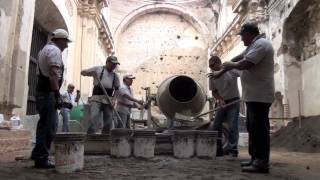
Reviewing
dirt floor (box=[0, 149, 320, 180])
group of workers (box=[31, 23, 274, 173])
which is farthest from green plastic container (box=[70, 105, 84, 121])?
group of workers (box=[31, 23, 274, 173])

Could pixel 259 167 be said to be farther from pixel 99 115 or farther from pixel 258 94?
pixel 99 115

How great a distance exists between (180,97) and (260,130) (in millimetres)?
3691

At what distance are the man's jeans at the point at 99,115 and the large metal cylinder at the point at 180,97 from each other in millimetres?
1536

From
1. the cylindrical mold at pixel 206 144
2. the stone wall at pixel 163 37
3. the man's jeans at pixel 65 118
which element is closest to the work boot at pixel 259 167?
the cylindrical mold at pixel 206 144

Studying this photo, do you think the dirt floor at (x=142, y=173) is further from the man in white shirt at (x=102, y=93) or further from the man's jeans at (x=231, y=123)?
the man in white shirt at (x=102, y=93)

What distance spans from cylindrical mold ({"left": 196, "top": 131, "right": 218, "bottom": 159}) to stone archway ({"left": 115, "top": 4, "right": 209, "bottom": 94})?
16590mm

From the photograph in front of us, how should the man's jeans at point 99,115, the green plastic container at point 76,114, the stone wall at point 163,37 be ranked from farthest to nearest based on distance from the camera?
the stone wall at point 163,37 → the green plastic container at point 76,114 → the man's jeans at point 99,115

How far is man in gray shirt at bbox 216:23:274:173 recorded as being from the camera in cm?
399

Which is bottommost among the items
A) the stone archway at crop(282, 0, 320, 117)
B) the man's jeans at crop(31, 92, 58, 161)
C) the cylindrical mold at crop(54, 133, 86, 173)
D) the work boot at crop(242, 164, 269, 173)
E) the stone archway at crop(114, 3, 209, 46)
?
the work boot at crop(242, 164, 269, 173)

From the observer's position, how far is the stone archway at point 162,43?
72.6 feet

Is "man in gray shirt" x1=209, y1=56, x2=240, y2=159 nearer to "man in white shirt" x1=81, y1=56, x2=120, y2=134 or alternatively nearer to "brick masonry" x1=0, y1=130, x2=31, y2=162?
"man in white shirt" x1=81, y1=56, x2=120, y2=134

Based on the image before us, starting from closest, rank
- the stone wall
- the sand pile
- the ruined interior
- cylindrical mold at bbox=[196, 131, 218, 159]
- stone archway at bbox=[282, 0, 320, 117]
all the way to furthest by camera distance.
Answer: the ruined interior < cylindrical mold at bbox=[196, 131, 218, 159] < the sand pile < stone archway at bbox=[282, 0, 320, 117] < the stone wall

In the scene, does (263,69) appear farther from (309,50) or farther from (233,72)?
(309,50)

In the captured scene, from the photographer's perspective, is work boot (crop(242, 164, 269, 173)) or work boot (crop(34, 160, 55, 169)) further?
work boot (crop(34, 160, 55, 169))
